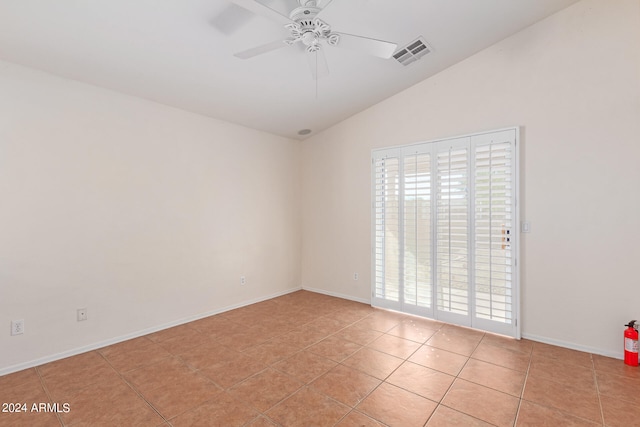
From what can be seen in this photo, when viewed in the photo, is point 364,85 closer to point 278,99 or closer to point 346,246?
point 278,99

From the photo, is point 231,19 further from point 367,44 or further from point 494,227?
point 494,227

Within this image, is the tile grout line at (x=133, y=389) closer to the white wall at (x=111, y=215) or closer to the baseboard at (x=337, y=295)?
the white wall at (x=111, y=215)

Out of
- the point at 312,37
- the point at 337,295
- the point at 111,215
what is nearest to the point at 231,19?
the point at 312,37

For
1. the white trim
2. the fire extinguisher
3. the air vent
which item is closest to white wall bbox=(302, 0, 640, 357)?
the white trim

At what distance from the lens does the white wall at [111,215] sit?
8.80 ft

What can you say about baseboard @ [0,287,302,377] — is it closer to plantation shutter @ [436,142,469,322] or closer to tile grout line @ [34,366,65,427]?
tile grout line @ [34,366,65,427]

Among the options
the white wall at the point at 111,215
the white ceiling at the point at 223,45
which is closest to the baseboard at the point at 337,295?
the white wall at the point at 111,215

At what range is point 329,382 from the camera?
2445 mm

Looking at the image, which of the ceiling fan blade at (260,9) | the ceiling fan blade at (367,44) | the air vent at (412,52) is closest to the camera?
the ceiling fan blade at (260,9)

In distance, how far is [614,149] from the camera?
2787mm

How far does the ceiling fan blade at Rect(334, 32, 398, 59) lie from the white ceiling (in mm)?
447

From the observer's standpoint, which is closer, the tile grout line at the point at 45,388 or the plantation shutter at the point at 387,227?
the tile grout line at the point at 45,388

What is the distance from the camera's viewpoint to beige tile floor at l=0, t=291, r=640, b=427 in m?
2.04

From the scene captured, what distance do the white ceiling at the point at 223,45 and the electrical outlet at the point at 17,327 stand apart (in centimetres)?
227
